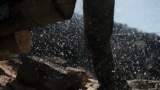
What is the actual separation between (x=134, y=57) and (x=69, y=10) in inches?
533

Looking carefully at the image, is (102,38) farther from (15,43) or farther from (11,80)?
(15,43)

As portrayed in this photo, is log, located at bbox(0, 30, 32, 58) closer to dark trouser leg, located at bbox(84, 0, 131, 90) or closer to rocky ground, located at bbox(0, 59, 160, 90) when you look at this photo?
dark trouser leg, located at bbox(84, 0, 131, 90)

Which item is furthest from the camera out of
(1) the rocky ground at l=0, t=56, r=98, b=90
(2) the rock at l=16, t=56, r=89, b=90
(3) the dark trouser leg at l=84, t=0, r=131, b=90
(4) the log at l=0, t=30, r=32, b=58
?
(1) the rocky ground at l=0, t=56, r=98, b=90

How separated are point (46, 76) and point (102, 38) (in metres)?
1.44

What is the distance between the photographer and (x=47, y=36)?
14.6m

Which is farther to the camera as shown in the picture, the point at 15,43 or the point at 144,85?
the point at 144,85

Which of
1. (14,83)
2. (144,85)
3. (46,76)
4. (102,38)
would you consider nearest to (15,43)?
(102,38)

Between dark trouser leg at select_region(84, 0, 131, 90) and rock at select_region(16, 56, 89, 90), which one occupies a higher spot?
dark trouser leg at select_region(84, 0, 131, 90)

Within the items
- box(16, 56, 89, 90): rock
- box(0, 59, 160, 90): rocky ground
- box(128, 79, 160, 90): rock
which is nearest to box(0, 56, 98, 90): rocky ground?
box(0, 59, 160, 90): rocky ground

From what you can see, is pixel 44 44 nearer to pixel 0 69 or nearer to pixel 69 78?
pixel 0 69

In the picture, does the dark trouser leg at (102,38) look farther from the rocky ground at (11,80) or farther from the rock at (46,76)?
the rocky ground at (11,80)

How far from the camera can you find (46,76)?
21.7 feet

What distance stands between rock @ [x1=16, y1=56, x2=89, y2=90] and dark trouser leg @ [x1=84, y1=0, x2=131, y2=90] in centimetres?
85

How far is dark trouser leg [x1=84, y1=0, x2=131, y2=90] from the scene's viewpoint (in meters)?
5.48
